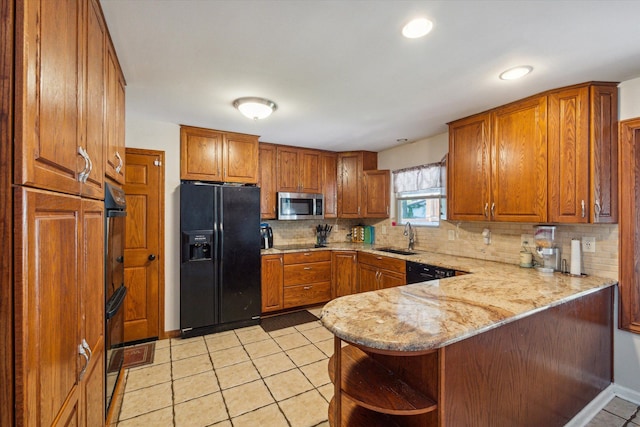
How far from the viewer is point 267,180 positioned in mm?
3949

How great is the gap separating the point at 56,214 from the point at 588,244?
331 centimetres

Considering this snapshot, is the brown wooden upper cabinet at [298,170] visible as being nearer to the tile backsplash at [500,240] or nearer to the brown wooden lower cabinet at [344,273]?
the brown wooden lower cabinet at [344,273]

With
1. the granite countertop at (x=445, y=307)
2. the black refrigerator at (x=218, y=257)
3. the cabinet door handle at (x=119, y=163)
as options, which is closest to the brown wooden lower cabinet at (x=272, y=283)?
the black refrigerator at (x=218, y=257)

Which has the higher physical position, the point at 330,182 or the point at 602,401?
the point at 330,182

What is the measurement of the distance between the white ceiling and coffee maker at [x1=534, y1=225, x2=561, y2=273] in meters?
1.16

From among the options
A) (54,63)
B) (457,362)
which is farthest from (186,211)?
(457,362)

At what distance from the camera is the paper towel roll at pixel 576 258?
226cm

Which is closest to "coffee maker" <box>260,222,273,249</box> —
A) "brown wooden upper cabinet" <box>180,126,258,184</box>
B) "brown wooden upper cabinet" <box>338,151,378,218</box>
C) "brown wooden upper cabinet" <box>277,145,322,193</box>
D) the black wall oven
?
"brown wooden upper cabinet" <box>277,145,322,193</box>

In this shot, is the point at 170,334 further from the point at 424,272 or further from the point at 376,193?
the point at 376,193

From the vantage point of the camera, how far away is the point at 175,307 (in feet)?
10.4

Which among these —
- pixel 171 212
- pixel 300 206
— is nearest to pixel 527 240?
pixel 300 206

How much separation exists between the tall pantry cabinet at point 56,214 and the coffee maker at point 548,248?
3.08 m

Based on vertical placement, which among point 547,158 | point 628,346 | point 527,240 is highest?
point 547,158

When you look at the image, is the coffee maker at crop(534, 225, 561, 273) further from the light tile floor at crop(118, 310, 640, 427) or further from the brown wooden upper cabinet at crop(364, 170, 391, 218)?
the brown wooden upper cabinet at crop(364, 170, 391, 218)
